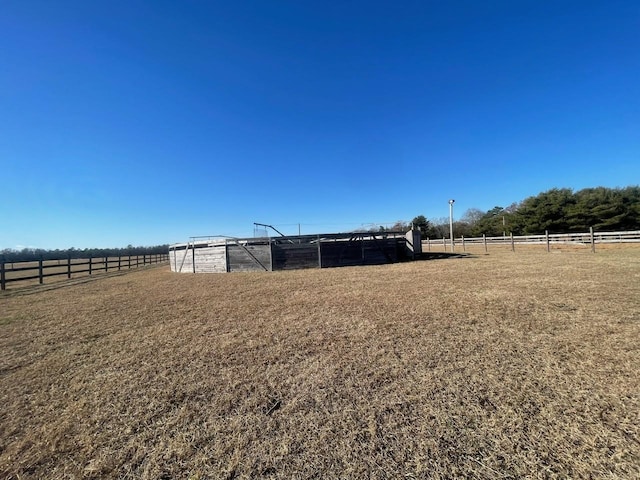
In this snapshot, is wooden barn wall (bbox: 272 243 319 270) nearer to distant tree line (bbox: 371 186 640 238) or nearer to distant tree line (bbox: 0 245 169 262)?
distant tree line (bbox: 0 245 169 262)

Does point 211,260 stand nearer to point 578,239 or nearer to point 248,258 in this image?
point 248,258

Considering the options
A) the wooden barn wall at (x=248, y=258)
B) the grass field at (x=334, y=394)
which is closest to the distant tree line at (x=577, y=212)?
the wooden barn wall at (x=248, y=258)

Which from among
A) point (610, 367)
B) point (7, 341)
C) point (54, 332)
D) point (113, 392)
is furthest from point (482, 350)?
point (7, 341)

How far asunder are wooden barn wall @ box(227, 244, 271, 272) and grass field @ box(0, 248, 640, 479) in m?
9.04

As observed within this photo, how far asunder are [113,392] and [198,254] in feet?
46.0

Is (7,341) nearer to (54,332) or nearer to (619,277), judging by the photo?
(54,332)

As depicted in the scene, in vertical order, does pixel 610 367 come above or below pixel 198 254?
below

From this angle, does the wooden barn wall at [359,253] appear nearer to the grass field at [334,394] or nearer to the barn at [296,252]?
the barn at [296,252]

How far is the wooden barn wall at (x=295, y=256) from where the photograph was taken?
14.0m

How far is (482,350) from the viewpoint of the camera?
3055 mm

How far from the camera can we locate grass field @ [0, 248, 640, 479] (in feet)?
5.35

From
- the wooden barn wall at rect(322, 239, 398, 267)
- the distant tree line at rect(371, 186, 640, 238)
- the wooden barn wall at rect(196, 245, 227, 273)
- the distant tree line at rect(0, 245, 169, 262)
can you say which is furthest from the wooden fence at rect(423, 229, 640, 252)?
the distant tree line at rect(0, 245, 169, 262)

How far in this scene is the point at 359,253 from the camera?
14422 mm

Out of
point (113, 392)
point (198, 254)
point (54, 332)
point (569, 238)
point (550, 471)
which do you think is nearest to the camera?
point (550, 471)
